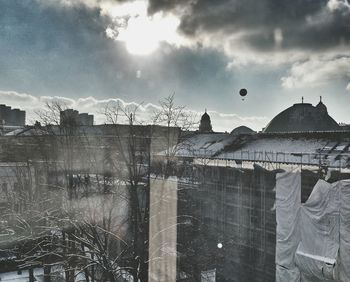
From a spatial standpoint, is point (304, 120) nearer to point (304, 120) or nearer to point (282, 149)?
point (304, 120)

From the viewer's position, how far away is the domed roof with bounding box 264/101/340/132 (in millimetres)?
30812

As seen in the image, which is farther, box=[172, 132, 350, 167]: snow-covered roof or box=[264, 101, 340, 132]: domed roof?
box=[264, 101, 340, 132]: domed roof

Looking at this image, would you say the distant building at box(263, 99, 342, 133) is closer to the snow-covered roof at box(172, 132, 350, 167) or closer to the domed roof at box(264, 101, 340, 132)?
the domed roof at box(264, 101, 340, 132)

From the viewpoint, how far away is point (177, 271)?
619 inches

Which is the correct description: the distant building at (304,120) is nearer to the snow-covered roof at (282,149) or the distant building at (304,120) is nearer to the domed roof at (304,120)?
the domed roof at (304,120)

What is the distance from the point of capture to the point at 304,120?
102 ft

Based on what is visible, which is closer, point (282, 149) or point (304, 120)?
point (282, 149)

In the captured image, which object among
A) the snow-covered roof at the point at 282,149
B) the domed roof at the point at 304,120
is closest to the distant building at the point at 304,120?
the domed roof at the point at 304,120

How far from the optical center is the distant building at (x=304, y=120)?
3080 cm

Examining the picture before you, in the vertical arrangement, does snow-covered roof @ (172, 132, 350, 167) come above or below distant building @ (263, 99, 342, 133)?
below

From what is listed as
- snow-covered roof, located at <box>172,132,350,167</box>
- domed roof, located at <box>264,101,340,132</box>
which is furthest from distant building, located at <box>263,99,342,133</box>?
snow-covered roof, located at <box>172,132,350,167</box>

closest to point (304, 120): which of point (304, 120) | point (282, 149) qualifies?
point (304, 120)

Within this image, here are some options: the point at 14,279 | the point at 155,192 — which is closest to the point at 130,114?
the point at 155,192

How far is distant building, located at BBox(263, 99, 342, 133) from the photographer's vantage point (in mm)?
30797
